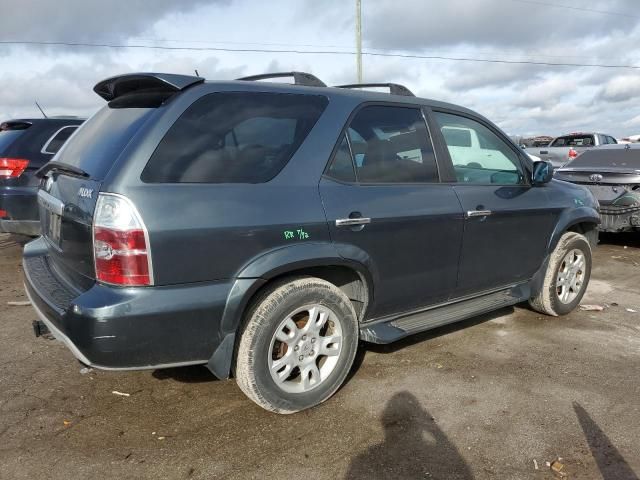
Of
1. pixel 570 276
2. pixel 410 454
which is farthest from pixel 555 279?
pixel 410 454

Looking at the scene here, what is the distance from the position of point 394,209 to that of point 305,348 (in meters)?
0.99

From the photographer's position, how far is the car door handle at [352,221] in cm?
298

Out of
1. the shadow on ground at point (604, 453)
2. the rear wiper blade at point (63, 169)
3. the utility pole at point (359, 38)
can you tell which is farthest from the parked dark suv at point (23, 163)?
the utility pole at point (359, 38)

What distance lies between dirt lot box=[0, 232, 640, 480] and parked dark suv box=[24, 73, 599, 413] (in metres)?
0.33

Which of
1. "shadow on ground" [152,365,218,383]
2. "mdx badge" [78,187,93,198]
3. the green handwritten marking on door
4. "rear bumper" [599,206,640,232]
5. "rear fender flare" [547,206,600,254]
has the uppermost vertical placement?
"mdx badge" [78,187,93,198]

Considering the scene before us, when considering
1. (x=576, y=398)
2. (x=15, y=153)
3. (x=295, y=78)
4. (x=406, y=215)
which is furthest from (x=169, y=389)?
(x=15, y=153)

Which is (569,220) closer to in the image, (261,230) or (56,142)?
(261,230)

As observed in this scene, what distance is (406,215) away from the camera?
10.9 feet

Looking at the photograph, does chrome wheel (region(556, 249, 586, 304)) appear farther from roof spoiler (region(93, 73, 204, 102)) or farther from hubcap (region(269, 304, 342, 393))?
roof spoiler (region(93, 73, 204, 102))

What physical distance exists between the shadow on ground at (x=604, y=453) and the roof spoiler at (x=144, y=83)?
2.79m

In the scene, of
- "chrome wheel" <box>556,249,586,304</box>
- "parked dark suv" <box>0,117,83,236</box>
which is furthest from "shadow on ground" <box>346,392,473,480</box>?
"parked dark suv" <box>0,117,83,236</box>

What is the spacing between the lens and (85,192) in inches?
104

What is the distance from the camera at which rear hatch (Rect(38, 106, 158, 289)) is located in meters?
2.61

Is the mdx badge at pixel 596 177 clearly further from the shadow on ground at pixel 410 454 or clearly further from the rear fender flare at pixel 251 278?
the rear fender flare at pixel 251 278
